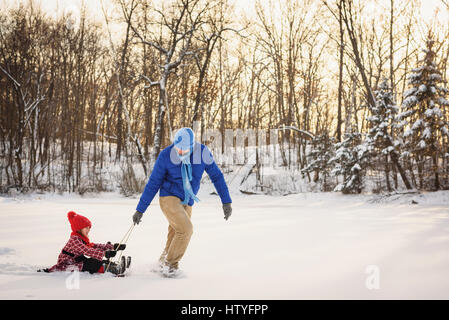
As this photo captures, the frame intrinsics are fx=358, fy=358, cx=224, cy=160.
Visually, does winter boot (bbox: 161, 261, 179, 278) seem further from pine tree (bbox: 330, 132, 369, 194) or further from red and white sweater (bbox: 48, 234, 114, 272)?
pine tree (bbox: 330, 132, 369, 194)

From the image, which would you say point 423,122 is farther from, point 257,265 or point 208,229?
point 257,265

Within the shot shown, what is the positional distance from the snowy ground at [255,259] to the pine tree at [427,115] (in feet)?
21.6

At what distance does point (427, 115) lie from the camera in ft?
47.3

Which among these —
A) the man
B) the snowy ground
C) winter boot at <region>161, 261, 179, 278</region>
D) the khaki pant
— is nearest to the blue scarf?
the man

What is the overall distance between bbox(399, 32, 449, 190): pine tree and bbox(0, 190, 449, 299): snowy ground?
6.58 meters

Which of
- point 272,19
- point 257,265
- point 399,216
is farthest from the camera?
point 272,19

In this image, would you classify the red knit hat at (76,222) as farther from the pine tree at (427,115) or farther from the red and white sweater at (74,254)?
the pine tree at (427,115)

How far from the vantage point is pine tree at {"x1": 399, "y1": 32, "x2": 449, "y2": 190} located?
14414mm

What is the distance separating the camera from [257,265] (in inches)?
174

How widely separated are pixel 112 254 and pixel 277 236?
354 centimetres

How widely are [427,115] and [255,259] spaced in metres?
12.8

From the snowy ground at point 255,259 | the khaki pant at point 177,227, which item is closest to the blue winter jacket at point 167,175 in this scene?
the khaki pant at point 177,227

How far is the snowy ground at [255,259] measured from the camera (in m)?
3.33
